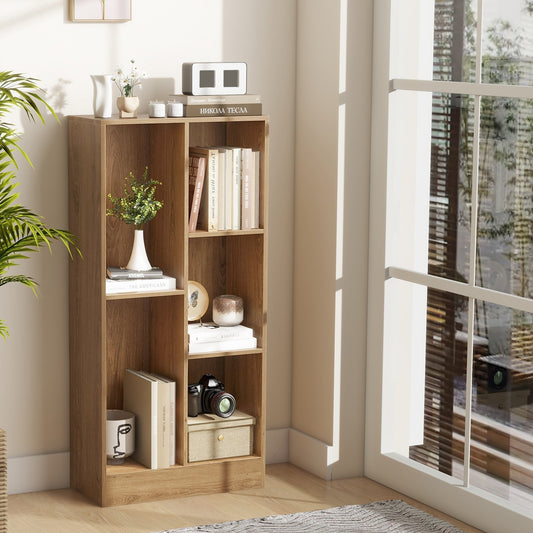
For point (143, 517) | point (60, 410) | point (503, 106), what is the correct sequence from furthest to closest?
point (60, 410) → point (143, 517) → point (503, 106)

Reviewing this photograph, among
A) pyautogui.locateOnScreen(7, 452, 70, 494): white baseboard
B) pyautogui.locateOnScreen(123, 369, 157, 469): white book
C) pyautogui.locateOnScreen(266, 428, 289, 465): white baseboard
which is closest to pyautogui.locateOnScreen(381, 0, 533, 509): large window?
pyautogui.locateOnScreen(266, 428, 289, 465): white baseboard

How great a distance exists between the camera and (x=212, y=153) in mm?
3645

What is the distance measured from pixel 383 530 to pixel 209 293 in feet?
3.65

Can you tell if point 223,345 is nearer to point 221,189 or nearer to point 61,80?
point 221,189

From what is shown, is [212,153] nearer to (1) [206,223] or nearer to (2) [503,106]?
(1) [206,223]

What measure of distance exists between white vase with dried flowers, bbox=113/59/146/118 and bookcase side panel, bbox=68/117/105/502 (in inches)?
5.0

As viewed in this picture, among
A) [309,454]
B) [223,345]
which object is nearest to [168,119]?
[223,345]

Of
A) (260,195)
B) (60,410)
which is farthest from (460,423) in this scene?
(60,410)

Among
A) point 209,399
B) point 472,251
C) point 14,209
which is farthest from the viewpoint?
point 209,399

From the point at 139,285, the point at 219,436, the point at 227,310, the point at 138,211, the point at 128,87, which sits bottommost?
the point at 219,436

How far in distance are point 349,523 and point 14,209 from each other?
1.51 m

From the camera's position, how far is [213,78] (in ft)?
12.0

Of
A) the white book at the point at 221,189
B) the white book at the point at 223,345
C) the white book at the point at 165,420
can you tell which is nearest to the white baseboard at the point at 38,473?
the white book at the point at 165,420

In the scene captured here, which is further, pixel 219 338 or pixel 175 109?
pixel 219 338
